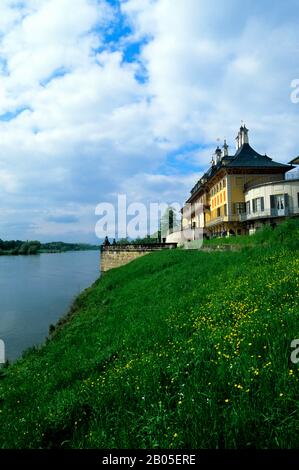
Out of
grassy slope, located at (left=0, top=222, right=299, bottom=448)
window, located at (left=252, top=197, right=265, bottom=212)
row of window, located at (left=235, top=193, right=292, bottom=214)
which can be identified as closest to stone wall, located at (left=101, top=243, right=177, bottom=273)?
row of window, located at (left=235, top=193, right=292, bottom=214)

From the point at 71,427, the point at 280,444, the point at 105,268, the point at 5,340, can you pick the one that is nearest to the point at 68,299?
the point at 5,340

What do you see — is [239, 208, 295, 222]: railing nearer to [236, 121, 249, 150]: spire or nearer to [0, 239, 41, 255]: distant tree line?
[236, 121, 249, 150]: spire

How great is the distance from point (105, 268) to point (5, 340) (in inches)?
1435

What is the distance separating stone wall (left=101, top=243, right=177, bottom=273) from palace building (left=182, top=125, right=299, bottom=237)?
29.4 feet

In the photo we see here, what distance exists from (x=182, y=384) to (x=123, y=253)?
147 ft

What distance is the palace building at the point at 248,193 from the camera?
32.6m

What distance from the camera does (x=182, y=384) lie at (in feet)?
15.7

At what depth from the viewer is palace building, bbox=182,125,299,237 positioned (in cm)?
3259

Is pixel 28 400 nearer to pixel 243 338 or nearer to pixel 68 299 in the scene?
pixel 243 338

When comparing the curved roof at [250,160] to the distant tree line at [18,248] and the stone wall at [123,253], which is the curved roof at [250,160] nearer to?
the stone wall at [123,253]

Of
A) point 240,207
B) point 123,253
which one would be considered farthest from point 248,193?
point 123,253

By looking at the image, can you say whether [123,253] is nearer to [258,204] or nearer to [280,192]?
[258,204]

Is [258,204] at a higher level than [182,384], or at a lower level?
higher

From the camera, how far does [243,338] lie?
17.9 feet
